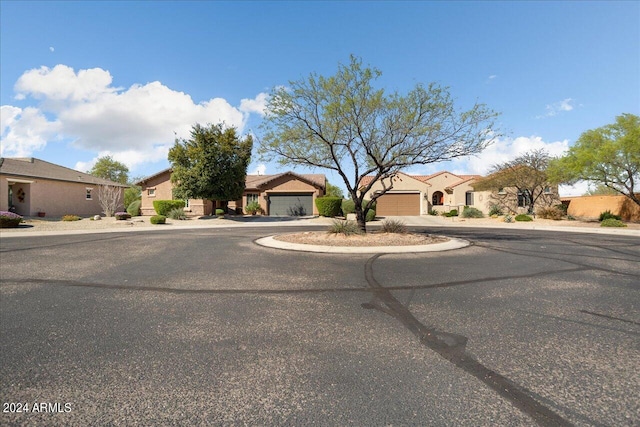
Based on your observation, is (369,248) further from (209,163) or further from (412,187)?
(412,187)

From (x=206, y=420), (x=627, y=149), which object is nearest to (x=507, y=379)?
(x=206, y=420)

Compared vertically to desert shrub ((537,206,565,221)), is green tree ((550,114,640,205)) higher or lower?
higher

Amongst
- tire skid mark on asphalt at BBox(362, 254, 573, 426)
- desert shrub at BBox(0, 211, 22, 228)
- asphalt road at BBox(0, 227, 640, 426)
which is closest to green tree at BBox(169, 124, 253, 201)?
desert shrub at BBox(0, 211, 22, 228)

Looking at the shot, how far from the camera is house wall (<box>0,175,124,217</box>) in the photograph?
89.1 feet

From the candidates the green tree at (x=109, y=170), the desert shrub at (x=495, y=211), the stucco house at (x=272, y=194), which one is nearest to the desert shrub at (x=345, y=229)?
the stucco house at (x=272, y=194)

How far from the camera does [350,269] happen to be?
7.77 metres

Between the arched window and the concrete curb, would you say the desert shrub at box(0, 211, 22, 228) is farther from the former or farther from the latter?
the arched window

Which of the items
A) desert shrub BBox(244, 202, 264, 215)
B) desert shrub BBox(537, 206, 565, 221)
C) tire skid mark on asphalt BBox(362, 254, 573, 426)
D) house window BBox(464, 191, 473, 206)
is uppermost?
house window BBox(464, 191, 473, 206)

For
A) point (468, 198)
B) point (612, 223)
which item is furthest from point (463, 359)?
point (468, 198)

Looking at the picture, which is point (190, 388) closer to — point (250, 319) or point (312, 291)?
point (250, 319)

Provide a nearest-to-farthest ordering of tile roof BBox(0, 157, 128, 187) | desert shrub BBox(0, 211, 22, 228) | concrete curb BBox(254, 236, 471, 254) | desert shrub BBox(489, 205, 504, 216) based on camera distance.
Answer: concrete curb BBox(254, 236, 471, 254)
desert shrub BBox(0, 211, 22, 228)
tile roof BBox(0, 157, 128, 187)
desert shrub BBox(489, 205, 504, 216)

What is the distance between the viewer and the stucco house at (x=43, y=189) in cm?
2631

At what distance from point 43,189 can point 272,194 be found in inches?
857

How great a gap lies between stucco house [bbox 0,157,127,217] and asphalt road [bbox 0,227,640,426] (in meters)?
27.5
